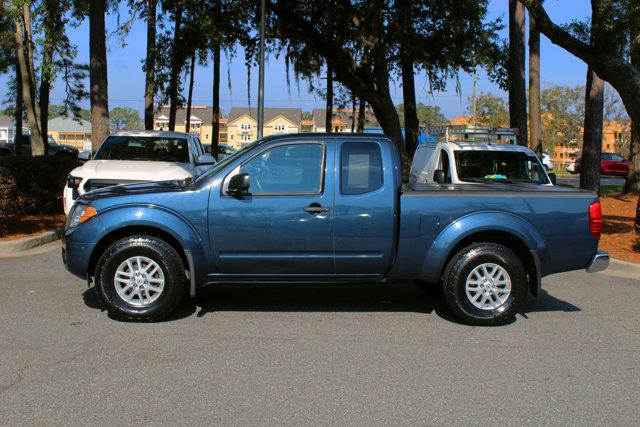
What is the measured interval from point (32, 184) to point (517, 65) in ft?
41.1

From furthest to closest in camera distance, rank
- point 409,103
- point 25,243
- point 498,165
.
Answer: point 409,103 → point 498,165 → point 25,243

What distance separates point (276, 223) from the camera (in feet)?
19.7

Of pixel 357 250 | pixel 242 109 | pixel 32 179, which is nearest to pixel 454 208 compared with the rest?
pixel 357 250

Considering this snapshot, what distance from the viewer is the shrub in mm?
11547

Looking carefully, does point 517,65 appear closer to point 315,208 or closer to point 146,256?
point 315,208

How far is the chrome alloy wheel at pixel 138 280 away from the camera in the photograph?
19.7 feet

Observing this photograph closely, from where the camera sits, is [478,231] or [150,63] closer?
[478,231]

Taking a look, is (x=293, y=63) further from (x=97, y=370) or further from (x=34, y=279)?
(x=97, y=370)

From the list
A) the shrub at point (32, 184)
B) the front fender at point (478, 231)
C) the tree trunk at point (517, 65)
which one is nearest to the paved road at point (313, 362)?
the front fender at point (478, 231)

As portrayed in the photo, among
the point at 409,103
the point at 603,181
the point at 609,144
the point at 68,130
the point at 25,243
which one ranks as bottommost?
the point at 25,243

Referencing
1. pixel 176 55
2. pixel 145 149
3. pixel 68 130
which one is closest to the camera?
pixel 145 149

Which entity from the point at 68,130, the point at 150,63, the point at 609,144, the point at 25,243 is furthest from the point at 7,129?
the point at 609,144

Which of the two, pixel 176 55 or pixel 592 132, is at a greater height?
pixel 176 55

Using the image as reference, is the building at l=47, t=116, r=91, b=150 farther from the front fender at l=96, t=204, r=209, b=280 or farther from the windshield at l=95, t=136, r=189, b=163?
the front fender at l=96, t=204, r=209, b=280
